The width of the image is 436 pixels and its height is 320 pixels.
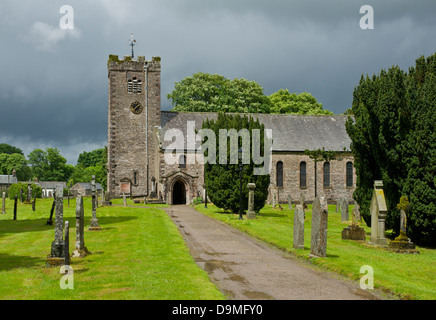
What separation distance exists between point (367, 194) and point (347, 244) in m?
3.80

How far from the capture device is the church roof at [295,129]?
4794 cm

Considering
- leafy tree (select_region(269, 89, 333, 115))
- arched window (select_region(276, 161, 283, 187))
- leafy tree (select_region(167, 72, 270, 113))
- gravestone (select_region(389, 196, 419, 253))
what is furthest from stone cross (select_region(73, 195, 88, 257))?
leafy tree (select_region(269, 89, 333, 115))

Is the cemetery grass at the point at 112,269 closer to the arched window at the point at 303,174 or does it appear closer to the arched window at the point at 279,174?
the arched window at the point at 279,174

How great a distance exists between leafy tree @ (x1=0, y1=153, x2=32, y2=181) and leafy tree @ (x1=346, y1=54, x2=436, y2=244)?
11144cm

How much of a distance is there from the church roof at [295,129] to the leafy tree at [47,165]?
300ft

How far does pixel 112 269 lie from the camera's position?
11.7m

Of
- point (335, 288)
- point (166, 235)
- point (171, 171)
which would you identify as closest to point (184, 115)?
point (171, 171)

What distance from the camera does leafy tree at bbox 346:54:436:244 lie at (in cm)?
1742

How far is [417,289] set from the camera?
9828 millimetres

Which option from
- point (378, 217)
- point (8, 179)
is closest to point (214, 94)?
point (378, 217)

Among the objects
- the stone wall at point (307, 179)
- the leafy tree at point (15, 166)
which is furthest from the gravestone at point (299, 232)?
the leafy tree at point (15, 166)

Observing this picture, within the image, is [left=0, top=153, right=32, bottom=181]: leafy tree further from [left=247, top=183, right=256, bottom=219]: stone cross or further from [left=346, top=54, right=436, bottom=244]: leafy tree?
[left=346, top=54, right=436, bottom=244]: leafy tree

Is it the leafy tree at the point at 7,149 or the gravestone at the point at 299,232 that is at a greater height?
the leafy tree at the point at 7,149

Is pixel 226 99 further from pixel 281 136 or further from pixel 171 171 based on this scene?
pixel 171 171
